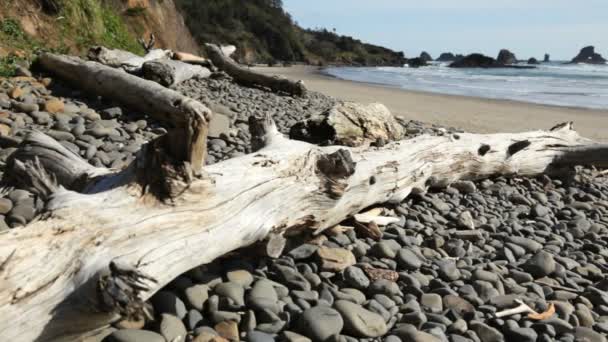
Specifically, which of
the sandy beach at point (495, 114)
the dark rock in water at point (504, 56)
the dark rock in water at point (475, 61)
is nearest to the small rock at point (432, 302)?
the sandy beach at point (495, 114)

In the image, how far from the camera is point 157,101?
5.03m

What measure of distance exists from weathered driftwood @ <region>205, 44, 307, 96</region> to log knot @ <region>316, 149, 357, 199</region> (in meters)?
6.91

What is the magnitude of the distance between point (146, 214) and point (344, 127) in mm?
3712

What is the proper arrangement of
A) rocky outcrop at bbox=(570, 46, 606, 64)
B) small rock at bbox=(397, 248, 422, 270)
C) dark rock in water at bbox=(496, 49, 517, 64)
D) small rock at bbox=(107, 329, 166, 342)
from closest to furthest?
1. small rock at bbox=(107, 329, 166, 342)
2. small rock at bbox=(397, 248, 422, 270)
3. dark rock in water at bbox=(496, 49, 517, 64)
4. rocky outcrop at bbox=(570, 46, 606, 64)

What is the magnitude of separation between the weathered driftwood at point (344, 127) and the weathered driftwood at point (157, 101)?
63.2 inches

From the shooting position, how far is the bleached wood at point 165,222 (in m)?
1.70

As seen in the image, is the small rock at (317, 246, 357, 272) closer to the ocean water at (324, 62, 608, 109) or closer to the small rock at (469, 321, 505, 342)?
the small rock at (469, 321, 505, 342)

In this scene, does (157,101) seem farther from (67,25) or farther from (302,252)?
(67,25)

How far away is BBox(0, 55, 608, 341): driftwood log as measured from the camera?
5.62ft

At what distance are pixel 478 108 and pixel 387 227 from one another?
1136 centimetres

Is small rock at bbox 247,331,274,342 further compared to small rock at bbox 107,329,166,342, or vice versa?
small rock at bbox 247,331,274,342

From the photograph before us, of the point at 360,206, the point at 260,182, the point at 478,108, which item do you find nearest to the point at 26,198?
the point at 260,182

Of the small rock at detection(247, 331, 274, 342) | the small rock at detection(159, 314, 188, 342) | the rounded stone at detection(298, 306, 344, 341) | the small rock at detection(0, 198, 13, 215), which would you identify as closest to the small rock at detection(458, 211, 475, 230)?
the rounded stone at detection(298, 306, 344, 341)

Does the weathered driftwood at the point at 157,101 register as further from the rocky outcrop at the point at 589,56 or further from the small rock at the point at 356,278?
the rocky outcrop at the point at 589,56
